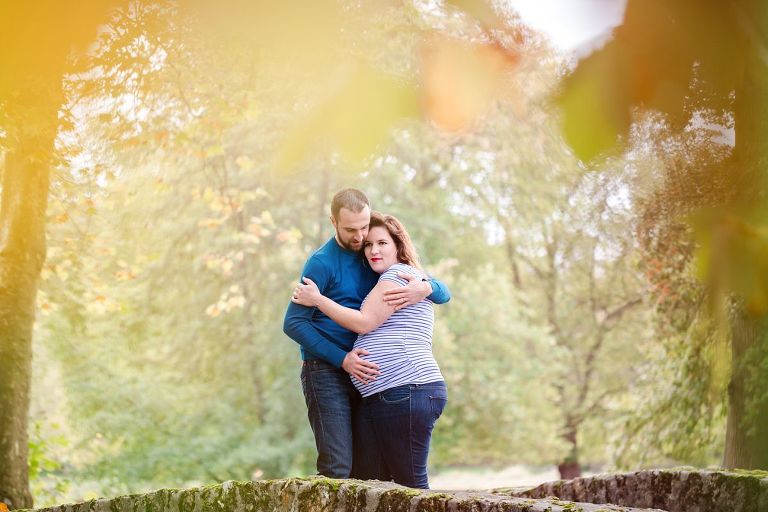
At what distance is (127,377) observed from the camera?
15.4m

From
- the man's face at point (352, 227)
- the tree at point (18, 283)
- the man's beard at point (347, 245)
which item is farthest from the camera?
the tree at point (18, 283)

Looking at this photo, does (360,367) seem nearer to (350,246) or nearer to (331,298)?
(331,298)

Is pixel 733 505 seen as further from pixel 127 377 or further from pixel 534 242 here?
pixel 534 242

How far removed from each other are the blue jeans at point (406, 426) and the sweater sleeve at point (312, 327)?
0.21 metres

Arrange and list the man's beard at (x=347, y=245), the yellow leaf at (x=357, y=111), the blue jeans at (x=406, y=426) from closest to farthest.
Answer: the yellow leaf at (x=357, y=111) → the blue jeans at (x=406, y=426) → the man's beard at (x=347, y=245)

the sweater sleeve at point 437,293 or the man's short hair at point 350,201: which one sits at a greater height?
the man's short hair at point 350,201

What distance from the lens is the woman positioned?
3.08 metres

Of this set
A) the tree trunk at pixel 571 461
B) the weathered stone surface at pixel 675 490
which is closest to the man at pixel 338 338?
the weathered stone surface at pixel 675 490

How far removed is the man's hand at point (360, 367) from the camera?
3094mm

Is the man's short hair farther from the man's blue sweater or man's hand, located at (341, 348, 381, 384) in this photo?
man's hand, located at (341, 348, 381, 384)

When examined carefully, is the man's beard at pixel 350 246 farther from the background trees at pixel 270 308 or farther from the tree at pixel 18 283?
the tree at pixel 18 283

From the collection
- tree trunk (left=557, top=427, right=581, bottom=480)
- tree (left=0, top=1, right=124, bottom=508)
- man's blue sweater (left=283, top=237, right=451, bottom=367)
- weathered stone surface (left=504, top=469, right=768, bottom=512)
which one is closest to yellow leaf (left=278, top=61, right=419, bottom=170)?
weathered stone surface (left=504, top=469, right=768, bottom=512)

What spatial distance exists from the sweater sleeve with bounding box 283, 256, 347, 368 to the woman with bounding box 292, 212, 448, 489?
56 mm

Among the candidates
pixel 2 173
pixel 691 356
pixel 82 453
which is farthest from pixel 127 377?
pixel 691 356
